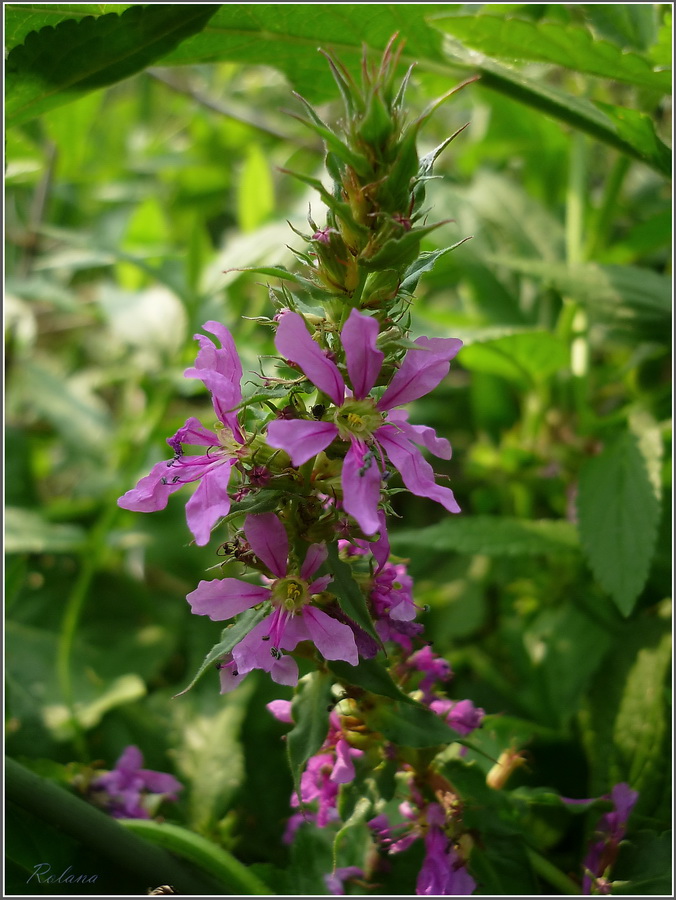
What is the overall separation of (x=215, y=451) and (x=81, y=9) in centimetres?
78

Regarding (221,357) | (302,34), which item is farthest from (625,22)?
→ (221,357)

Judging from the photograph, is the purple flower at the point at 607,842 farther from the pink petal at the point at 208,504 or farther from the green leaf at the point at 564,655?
the pink petal at the point at 208,504

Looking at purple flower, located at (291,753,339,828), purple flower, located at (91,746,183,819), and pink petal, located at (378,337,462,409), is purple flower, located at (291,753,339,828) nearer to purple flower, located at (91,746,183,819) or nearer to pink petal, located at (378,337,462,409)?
purple flower, located at (91,746,183,819)

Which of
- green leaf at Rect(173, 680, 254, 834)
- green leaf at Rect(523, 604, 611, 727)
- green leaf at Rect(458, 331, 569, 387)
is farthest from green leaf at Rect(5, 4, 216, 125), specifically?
green leaf at Rect(523, 604, 611, 727)

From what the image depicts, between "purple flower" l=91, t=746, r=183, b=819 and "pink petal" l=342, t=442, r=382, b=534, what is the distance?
72 cm

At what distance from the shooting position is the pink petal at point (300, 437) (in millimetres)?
740

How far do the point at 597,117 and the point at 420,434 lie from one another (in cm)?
75

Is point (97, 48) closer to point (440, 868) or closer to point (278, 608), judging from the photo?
point (278, 608)

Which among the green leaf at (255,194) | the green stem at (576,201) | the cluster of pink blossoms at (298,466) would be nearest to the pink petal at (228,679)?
the cluster of pink blossoms at (298,466)

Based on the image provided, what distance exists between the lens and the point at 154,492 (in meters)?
0.86

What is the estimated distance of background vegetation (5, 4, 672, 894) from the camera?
1212 millimetres

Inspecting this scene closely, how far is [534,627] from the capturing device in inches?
61.8

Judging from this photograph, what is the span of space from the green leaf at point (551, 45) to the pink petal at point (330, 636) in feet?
2.98

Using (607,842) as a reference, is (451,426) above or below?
above
